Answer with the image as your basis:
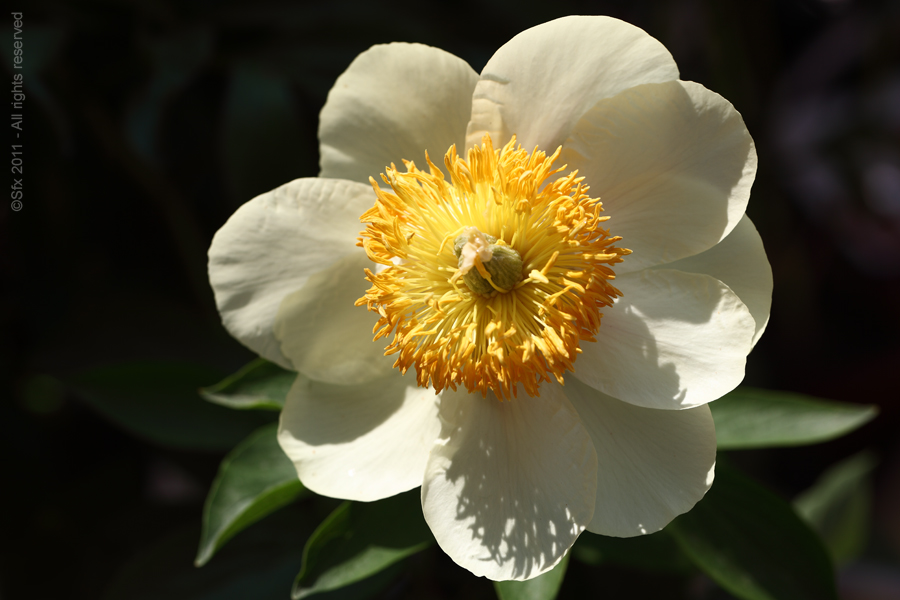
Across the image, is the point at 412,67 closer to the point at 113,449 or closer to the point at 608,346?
the point at 608,346

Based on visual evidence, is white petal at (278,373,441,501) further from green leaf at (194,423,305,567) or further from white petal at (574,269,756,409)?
white petal at (574,269,756,409)

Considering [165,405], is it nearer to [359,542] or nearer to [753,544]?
[359,542]

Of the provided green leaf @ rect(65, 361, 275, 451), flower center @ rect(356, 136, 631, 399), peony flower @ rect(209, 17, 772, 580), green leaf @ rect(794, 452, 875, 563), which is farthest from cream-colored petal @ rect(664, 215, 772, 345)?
green leaf @ rect(794, 452, 875, 563)

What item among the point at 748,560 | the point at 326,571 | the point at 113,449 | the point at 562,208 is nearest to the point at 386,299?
the point at 562,208

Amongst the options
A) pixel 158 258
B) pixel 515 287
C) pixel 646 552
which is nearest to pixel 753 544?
pixel 646 552

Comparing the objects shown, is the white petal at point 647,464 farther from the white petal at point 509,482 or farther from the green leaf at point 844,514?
the green leaf at point 844,514
